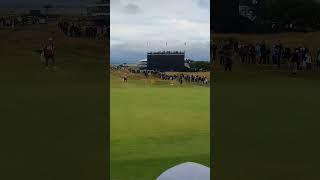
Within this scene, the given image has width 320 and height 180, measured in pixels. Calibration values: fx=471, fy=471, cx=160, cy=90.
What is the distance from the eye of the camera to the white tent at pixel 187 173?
343 centimetres

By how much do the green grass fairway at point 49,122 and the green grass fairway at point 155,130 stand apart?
2.14ft

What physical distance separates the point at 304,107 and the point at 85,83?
1.63m

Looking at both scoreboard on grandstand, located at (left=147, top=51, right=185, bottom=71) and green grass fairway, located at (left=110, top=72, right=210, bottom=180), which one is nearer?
green grass fairway, located at (left=110, top=72, right=210, bottom=180)

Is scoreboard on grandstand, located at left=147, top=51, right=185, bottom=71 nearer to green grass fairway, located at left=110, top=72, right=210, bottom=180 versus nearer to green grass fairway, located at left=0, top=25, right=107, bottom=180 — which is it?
green grass fairway, located at left=110, top=72, right=210, bottom=180

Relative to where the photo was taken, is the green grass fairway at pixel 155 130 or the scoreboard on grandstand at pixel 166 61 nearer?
the green grass fairway at pixel 155 130

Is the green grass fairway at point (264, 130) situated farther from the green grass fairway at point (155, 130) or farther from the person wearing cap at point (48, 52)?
the person wearing cap at point (48, 52)

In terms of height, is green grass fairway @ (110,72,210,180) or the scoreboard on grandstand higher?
the scoreboard on grandstand

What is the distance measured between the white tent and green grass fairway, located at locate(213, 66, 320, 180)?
0.37ft

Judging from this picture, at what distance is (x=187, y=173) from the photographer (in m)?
3.46

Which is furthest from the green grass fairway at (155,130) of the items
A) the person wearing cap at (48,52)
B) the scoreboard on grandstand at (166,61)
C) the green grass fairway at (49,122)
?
the person wearing cap at (48,52)

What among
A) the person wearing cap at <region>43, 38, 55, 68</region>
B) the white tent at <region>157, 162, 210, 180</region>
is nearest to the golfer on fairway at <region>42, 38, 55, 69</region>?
the person wearing cap at <region>43, 38, 55, 68</region>

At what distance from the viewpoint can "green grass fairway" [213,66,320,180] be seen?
3.46 m

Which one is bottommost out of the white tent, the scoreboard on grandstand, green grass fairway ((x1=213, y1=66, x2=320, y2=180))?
Result: the white tent

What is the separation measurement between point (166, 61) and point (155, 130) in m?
0.81
